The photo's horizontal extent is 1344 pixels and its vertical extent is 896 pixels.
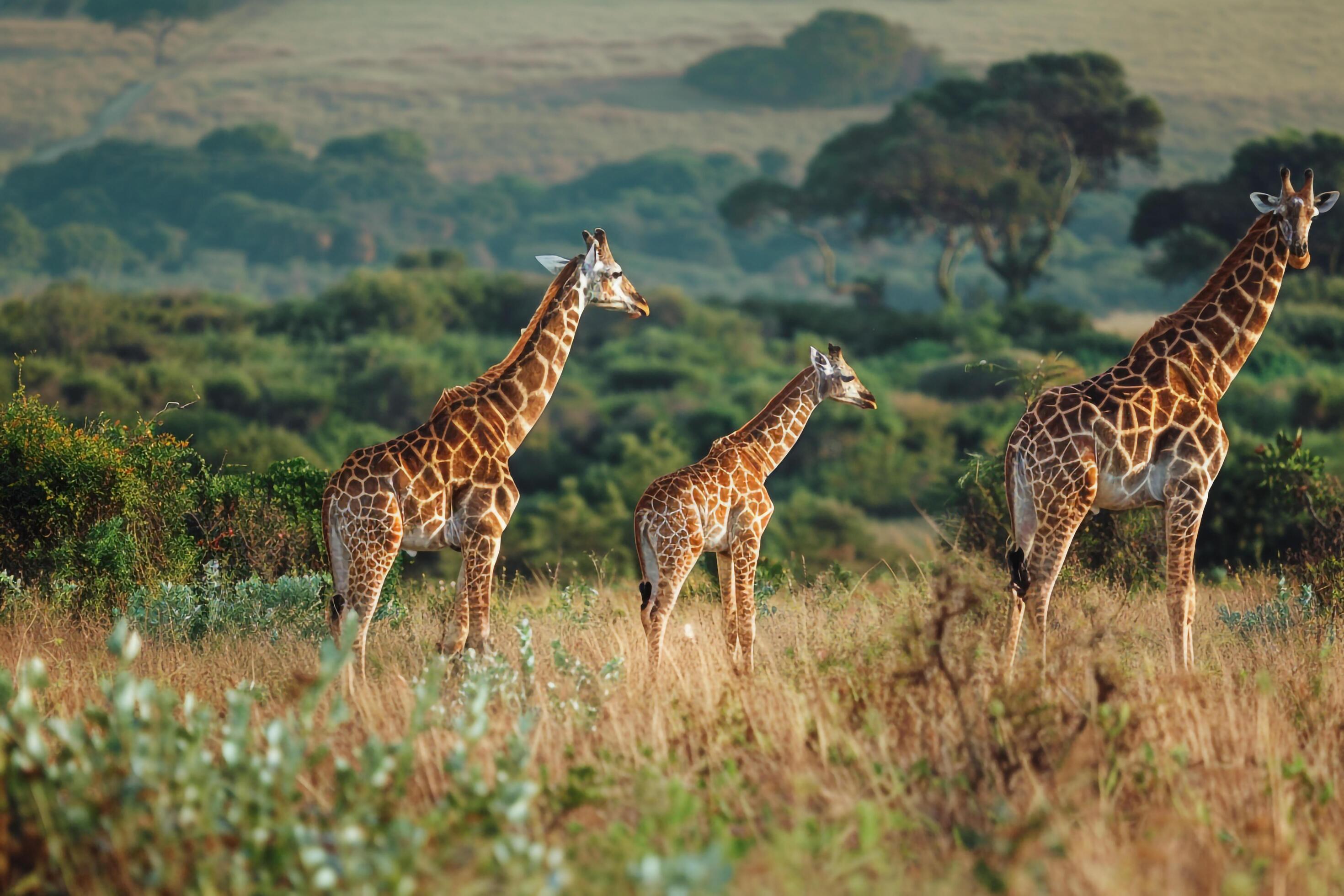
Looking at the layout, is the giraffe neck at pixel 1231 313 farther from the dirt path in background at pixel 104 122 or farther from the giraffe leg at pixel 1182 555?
the dirt path in background at pixel 104 122

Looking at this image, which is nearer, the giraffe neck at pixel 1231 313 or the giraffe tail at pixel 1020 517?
the giraffe tail at pixel 1020 517

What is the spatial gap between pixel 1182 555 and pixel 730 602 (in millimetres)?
2869

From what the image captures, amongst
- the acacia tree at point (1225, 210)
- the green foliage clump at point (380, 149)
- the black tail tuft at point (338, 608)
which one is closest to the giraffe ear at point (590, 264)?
Result: the black tail tuft at point (338, 608)

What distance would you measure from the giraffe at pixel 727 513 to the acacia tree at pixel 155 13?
4064 inches

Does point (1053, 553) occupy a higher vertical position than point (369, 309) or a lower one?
higher

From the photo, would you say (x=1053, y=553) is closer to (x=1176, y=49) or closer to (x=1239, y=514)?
(x=1239, y=514)

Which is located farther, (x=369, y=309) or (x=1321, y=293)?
(x=369, y=309)

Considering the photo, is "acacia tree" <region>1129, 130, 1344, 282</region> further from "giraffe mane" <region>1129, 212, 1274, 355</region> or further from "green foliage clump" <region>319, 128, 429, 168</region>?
"green foliage clump" <region>319, 128, 429, 168</region>

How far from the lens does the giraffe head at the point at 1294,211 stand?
30.2 feet

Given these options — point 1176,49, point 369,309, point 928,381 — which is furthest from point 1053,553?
point 1176,49

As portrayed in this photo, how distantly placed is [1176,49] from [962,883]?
9764 centimetres

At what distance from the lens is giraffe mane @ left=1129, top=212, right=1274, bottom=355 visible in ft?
30.7

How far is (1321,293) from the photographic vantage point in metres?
51.2

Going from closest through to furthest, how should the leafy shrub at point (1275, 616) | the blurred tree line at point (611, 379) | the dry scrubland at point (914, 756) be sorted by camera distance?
1. the dry scrubland at point (914, 756)
2. the leafy shrub at point (1275, 616)
3. the blurred tree line at point (611, 379)
